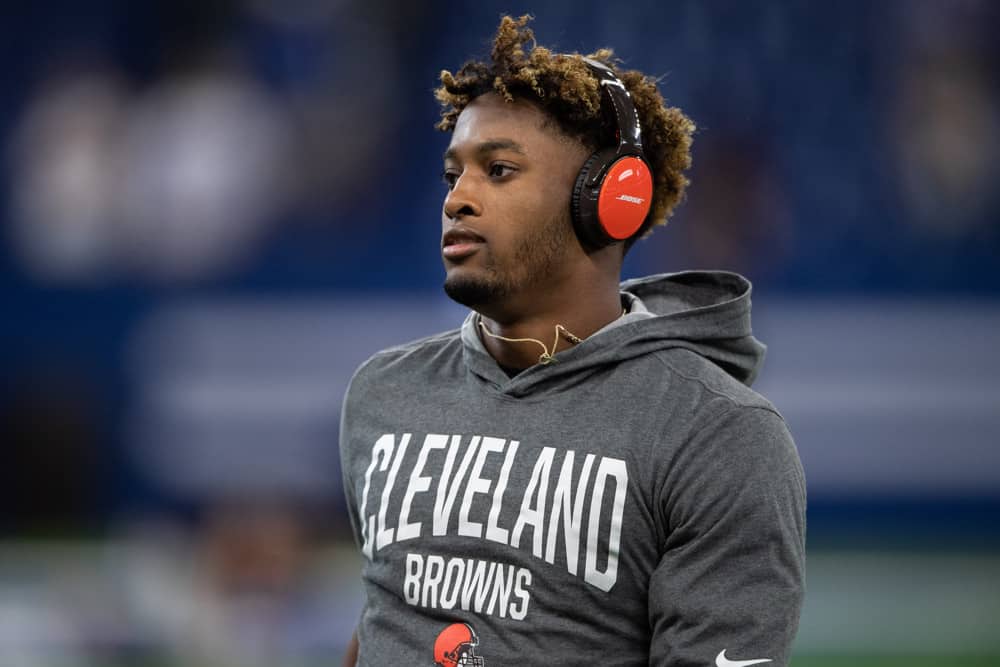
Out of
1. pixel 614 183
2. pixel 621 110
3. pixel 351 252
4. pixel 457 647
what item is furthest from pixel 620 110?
pixel 351 252

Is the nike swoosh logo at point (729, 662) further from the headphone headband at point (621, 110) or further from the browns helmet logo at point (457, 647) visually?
the headphone headband at point (621, 110)

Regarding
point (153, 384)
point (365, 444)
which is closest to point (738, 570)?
point (365, 444)

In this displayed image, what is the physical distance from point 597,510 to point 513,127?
0.53 m

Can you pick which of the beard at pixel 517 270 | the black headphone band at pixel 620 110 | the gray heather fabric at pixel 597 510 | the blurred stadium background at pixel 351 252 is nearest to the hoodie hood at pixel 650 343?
the gray heather fabric at pixel 597 510

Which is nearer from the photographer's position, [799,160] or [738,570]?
[738,570]

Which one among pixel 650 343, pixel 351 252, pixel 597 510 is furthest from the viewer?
pixel 351 252

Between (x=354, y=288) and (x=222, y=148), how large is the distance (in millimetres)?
933

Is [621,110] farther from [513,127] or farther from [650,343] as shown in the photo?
[650,343]

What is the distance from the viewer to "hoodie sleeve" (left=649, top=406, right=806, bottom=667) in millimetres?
1569

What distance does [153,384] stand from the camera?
5703 mm

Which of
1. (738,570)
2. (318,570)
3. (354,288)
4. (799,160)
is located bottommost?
(318,570)

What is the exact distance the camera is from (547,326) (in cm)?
186

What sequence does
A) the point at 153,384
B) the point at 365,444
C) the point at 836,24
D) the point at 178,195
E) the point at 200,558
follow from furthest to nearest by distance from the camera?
the point at 836,24, the point at 178,195, the point at 153,384, the point at 200,558, the point at 365,444

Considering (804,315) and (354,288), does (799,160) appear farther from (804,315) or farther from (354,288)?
(354,288)
